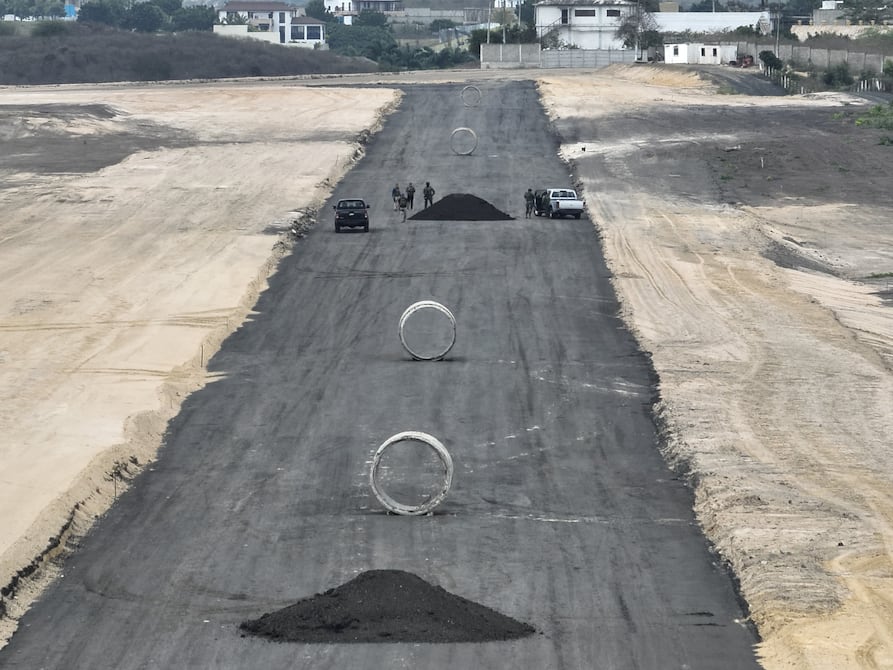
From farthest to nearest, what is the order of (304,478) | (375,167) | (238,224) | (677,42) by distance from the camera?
1. (677,42)
2. (375,167)
3. (238,224)
4. (304,478)

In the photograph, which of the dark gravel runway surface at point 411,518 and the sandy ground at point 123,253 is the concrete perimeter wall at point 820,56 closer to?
the sandy ground at point 123,253

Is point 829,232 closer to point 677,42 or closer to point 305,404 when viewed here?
point 305,404

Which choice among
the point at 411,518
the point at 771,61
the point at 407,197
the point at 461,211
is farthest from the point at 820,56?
the point at 411,518

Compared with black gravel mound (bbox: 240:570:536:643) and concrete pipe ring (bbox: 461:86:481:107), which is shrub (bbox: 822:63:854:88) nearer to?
concrete pipe ring (bbox: 461:86:481:107)

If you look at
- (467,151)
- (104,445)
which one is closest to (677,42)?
(467,151)

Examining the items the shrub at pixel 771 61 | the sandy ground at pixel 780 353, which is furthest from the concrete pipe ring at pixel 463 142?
the shrub at pixel 771 61
